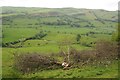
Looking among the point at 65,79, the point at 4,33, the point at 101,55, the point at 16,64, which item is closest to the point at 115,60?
the point at 101,55

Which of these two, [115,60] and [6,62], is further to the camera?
[6,62]

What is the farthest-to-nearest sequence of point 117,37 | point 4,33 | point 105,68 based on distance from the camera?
point 4,33 < point 117,37 < point 105,68

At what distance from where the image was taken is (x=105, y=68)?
118 ft

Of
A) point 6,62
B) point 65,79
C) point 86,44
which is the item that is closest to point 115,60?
point 65,79

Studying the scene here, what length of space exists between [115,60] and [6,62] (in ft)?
60.0

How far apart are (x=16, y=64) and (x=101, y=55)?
12.8 m

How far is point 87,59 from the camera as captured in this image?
4272cm

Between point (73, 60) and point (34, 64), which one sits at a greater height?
point (73, 60)

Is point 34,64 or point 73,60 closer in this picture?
point 34,64

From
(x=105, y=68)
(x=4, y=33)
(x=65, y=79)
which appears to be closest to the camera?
(x=65, y=79)

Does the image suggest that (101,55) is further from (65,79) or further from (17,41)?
(17,41)

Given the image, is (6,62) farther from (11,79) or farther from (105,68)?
(105,68)

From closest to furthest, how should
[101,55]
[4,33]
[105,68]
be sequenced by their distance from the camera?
[105,68] < [101,55] < [4,33]

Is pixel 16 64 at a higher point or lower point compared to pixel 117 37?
lower
